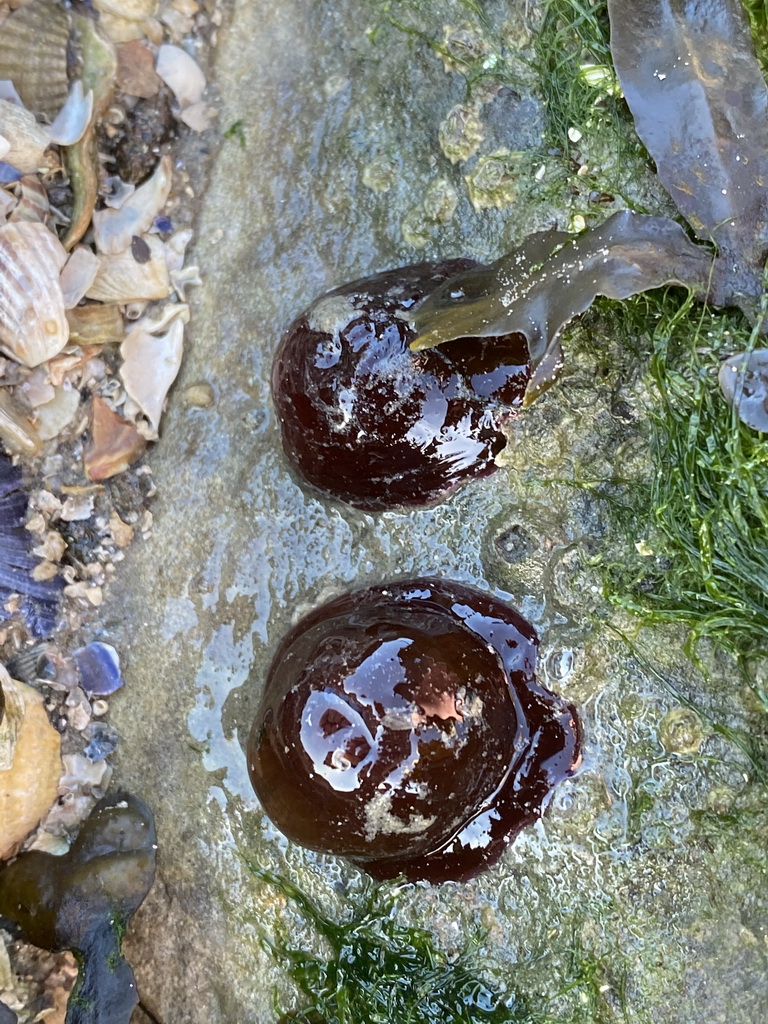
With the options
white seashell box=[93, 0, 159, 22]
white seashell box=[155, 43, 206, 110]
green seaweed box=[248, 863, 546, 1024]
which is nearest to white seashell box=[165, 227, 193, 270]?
white seashell box=[155, 43, 206, 110]

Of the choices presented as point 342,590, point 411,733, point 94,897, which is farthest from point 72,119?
point 94,897

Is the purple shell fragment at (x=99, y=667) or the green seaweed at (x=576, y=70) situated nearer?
the green seaweed at (x=576, y=70)

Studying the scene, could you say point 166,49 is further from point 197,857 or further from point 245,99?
point 197,857

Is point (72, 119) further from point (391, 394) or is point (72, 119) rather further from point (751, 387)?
point (751, 387)

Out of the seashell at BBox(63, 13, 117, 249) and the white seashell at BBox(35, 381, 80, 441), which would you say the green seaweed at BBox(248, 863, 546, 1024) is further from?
the seashell at BBox(63, 13, 117, 249)

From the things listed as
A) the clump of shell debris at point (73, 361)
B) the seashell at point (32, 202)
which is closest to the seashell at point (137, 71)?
the clump of shell debris at point (73, 361)

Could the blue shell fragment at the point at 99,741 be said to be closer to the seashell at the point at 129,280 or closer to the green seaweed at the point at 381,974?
the green seaweed at the point at 381,974

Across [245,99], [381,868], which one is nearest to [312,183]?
[245,99]
